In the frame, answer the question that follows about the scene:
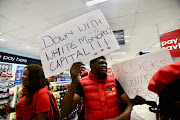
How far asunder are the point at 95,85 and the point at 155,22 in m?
4.56

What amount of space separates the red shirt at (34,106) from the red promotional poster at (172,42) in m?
Answer: 1.89

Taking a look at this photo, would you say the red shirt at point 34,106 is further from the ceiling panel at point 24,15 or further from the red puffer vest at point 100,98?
the ceiling panel at point 24,15

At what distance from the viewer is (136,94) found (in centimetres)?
Answer: 95

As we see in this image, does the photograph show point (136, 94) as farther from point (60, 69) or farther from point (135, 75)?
Answer: point (60, 69)

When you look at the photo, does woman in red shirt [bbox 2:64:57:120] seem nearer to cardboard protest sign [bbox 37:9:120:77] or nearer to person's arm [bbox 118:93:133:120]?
cardboard protest sign [bbox 37:9:120:77]

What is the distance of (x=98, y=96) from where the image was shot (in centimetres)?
93

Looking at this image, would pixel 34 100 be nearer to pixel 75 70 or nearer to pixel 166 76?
pixel 75 70

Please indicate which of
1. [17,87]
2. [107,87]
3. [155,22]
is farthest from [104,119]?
[155,22]

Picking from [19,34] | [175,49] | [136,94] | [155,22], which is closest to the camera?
[136,94]

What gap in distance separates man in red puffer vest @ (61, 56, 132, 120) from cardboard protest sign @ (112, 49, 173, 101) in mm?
99

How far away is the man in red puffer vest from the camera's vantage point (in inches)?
32.8

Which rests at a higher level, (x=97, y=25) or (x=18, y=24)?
(x=18, y=24)

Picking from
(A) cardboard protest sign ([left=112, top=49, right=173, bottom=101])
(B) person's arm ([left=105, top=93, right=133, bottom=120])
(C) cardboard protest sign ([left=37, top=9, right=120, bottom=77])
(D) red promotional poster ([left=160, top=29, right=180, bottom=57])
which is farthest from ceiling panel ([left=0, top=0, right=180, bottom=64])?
(B) person's arm ([left=105, top=93, right=133, bottom=120])

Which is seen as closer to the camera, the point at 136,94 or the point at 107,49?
the point at 107,49
